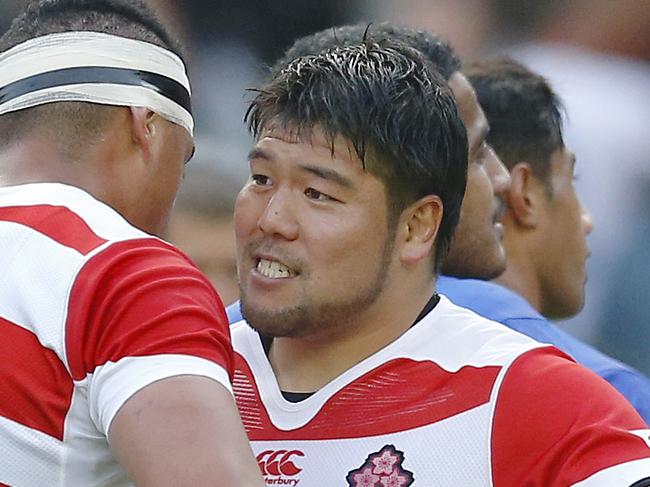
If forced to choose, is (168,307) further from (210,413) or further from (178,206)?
Result: (178,206)

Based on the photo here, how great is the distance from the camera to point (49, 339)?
1938 mm

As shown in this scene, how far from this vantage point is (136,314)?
1897mm

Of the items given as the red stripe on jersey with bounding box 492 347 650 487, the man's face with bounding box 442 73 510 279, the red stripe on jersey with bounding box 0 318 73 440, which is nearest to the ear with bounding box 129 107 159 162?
the red stripe on jersey with bounding box 0 318 73 440

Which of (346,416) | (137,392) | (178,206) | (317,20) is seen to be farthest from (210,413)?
(317,20)

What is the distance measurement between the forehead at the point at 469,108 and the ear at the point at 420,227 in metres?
0.88

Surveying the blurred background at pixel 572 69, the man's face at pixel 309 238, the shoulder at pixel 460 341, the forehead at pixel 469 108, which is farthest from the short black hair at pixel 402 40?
the blurred background at pixel 572 69

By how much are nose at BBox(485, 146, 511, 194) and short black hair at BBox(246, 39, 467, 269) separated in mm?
1105

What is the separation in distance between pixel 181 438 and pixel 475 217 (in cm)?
171

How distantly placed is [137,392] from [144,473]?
0.37 feet

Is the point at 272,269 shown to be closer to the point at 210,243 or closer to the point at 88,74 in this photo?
the point at 88,74

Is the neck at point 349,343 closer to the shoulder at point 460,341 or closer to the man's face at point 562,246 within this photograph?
the shoulder at point 460,341

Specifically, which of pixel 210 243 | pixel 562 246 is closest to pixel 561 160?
pixel 562 246

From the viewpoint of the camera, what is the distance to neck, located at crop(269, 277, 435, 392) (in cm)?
252

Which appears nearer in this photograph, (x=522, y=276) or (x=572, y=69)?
(x=522, y=276)
